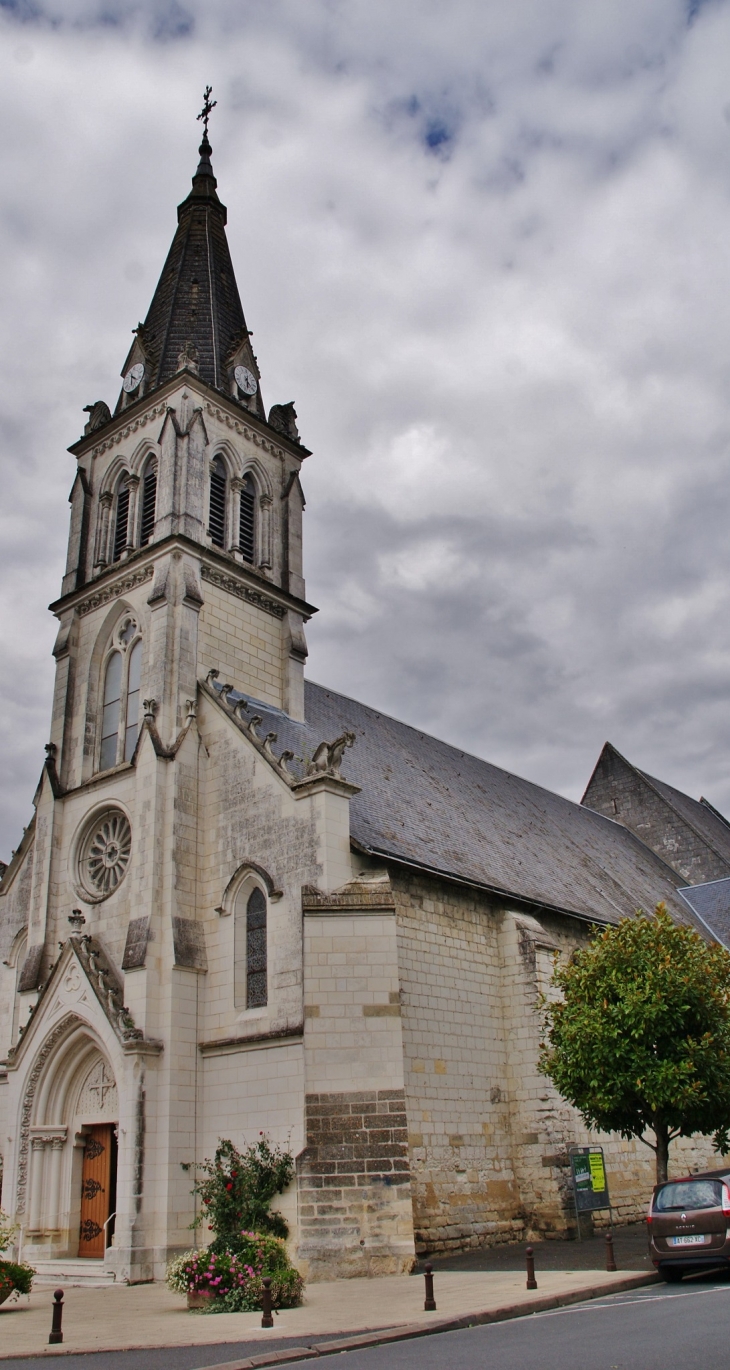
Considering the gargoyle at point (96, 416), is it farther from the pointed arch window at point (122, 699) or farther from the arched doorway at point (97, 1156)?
the arched doorway at point (97, 1156)

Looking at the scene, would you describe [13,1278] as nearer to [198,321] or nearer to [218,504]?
[218,504]

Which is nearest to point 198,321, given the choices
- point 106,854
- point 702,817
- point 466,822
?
point 106,854

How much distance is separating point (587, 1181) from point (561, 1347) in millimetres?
11513

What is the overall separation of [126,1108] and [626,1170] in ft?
37.5

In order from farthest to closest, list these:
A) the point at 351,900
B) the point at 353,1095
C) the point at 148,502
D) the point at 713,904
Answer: the point at 713,904 → the point at 148,502 → the point at 351,900 → the point at 353,1095

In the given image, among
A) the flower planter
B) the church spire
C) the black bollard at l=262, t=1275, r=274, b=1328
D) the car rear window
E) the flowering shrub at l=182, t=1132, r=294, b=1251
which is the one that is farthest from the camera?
the church spire

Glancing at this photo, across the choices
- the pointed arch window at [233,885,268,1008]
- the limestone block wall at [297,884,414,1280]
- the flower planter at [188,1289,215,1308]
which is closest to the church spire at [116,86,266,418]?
the pointed arch window at [233,885,268,1008]

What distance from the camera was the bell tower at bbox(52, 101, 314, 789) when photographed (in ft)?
74.9

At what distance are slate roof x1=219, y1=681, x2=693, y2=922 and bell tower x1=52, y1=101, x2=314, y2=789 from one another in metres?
1.71

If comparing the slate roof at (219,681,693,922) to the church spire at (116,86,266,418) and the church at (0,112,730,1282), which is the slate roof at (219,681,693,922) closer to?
the church at (0,112,730,1282)

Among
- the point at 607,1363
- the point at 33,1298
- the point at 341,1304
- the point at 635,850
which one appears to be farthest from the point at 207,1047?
the point at 635,850

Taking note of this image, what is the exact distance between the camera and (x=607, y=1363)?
7.70m

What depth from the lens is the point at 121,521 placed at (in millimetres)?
25922

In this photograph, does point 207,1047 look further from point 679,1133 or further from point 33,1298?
point 679,1133
